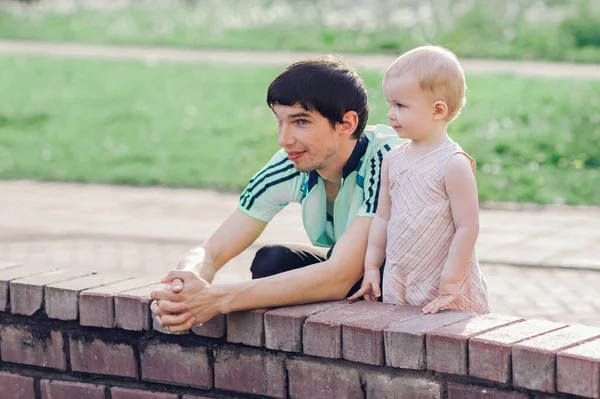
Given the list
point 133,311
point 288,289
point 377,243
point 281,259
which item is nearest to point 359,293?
point 377,243

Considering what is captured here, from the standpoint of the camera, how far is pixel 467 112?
1150cm

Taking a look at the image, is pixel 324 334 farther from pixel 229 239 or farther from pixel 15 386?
pixel 15 386

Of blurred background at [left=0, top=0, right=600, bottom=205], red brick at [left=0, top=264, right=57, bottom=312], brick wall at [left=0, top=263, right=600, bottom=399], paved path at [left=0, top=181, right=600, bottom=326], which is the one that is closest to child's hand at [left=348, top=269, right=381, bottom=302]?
brick wall at [left=0, top=263, right=600, bottom=399]

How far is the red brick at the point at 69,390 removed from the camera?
3652 mm

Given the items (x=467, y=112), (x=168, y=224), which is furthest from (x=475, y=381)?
(x=467, y=112)

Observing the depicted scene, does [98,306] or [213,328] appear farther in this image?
[98,306]

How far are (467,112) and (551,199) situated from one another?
2.95m

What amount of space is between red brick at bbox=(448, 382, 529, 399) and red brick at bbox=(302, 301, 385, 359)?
1.16 feet

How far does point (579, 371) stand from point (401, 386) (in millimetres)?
528

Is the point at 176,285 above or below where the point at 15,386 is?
above

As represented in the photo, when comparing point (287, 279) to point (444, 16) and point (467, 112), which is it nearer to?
point (467, 112)

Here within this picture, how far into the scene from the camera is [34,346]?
376 cm

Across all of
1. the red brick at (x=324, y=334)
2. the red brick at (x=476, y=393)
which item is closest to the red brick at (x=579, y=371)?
the red brick at (x=476, y=393)

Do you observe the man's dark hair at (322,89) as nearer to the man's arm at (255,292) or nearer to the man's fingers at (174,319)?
the man's arm at (255,292)
